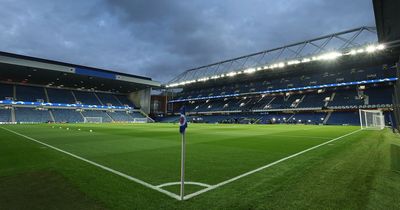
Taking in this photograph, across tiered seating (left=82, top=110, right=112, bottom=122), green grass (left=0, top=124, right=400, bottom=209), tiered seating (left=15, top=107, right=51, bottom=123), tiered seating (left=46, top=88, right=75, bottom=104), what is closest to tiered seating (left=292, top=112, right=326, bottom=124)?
green grass (left=0, top=124, right=400, bottom=209)

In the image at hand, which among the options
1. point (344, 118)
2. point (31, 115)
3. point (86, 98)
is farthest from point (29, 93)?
point (344, 118)

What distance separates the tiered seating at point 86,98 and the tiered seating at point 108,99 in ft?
6.88

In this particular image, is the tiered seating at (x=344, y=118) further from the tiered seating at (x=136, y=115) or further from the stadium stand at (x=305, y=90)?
the tiered seating at (x=136, y=115)

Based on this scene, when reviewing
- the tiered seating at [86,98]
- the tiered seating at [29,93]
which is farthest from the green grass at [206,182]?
the tiered seating at [86,98]

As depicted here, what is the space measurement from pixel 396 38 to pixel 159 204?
44.4ft

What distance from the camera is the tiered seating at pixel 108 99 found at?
71.1m

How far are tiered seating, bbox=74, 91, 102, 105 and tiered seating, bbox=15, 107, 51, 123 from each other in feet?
38.1

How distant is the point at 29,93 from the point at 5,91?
4935 millimetres

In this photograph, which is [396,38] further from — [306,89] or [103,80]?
[103,80]

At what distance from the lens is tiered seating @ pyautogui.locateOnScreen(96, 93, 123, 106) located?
71125mm

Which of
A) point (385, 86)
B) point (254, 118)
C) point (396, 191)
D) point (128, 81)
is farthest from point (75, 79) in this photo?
point (385, 86)

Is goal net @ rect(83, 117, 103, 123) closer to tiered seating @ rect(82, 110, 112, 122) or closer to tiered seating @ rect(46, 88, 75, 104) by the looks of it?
tiered seating @ rect(82, 110, 112, 122)

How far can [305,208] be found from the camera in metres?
3.20

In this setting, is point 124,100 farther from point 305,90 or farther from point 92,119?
point 305,90
